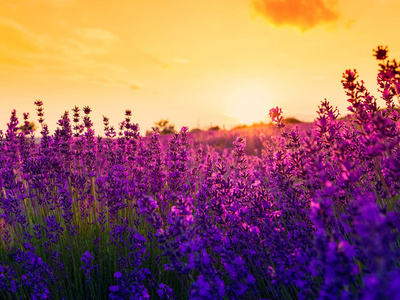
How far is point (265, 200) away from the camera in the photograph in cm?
302

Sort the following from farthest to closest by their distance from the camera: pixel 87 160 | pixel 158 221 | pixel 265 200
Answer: pixel 87 160 → pixel 265 200 → pixel 158 221

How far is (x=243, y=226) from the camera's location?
304 centimetres

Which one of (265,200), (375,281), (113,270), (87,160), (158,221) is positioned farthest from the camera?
(87,160)

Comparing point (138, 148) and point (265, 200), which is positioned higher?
point (138, 148)

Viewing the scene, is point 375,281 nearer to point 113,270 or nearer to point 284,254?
point 284,254

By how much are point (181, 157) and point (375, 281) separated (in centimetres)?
360

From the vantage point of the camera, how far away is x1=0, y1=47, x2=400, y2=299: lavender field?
196 cm

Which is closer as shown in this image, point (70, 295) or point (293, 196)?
point (293, 196)

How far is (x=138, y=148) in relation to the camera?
5820mm

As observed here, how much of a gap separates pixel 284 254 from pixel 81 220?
134 inches

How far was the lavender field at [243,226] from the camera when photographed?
1959 mm

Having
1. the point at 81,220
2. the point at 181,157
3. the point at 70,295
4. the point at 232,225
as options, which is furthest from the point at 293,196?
the point at 81,220

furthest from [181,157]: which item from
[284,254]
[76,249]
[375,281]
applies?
[375,281]

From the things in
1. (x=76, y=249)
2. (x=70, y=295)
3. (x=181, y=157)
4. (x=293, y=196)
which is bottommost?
(x=70, y=295)
